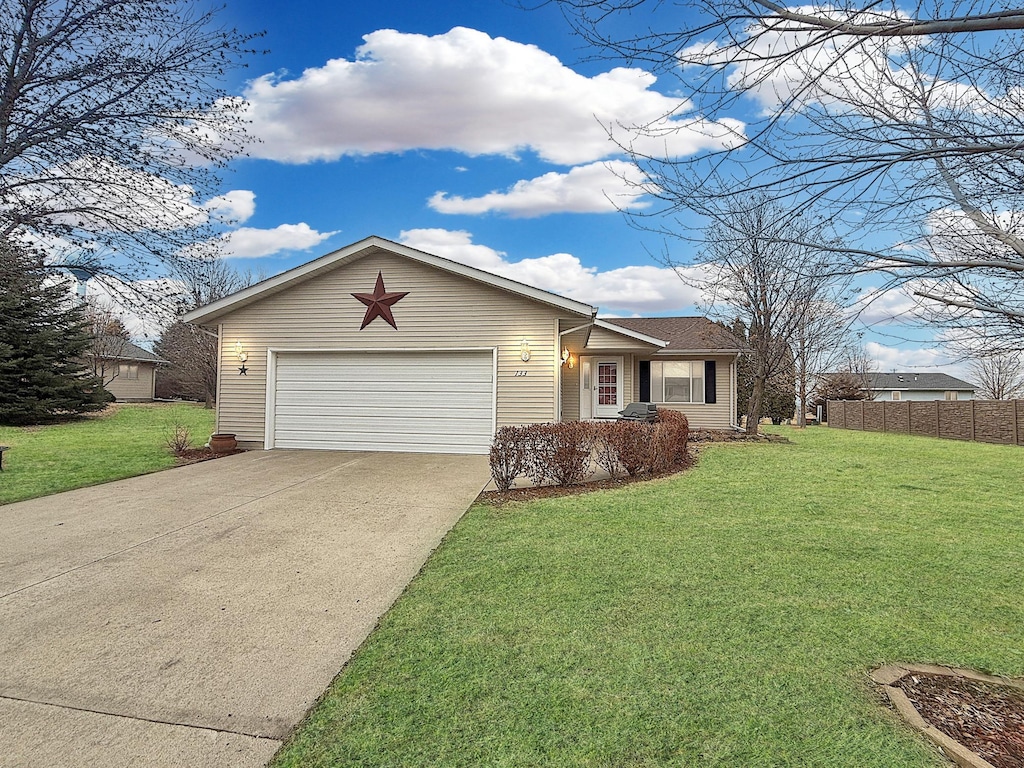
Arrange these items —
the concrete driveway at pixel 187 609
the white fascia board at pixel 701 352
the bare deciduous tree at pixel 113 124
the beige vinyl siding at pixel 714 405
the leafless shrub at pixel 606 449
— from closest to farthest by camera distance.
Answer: the concrete driveway at pixel 187 609
the bare deciduous tree at pixel 113 124
the leafless shrub at pixel 606 449
the white fascia board at pixel 701 352
the beige vinyl siding at pixel 714 405

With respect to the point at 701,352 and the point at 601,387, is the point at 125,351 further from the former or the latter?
the point at 701,352

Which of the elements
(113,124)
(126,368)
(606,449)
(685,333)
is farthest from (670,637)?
(126,368)

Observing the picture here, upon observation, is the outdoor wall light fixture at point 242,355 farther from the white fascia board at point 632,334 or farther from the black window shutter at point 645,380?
the black window shutter at point 645,380

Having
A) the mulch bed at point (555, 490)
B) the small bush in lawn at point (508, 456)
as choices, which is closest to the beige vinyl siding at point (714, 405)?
the mulch bed at point (555, 490)

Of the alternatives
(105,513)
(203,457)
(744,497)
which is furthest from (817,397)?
(105,513)

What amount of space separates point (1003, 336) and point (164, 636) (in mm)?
5262

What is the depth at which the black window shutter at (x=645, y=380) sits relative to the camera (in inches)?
685

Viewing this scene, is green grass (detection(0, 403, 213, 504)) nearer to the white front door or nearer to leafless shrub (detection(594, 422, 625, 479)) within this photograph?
leafless shrub (detection(594, 422, 625, 479))

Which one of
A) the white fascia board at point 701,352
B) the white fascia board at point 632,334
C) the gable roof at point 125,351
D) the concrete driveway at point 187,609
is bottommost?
the concrete driveway at point 187,609

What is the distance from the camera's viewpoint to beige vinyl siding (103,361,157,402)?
30.6 meters

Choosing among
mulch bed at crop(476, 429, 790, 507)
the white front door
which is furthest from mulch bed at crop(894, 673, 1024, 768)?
the white front door

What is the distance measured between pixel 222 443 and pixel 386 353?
3798mm

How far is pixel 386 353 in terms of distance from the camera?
37.1ft

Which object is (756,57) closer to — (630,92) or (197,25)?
(630,92)
